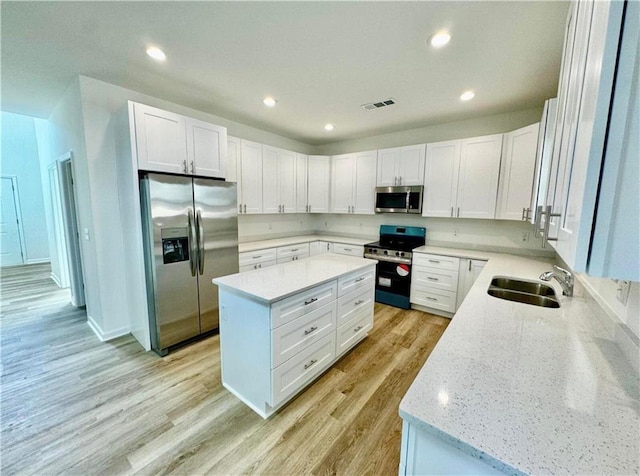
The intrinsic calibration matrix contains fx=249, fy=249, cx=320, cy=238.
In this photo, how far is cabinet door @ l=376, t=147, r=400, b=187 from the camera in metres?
3.98

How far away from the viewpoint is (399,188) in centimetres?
390

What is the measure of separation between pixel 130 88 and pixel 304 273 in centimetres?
285

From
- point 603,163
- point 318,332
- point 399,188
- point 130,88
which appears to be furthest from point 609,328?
point 130,88

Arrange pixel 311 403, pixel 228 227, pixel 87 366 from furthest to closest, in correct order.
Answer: pixel 228 227, pixel 87 366, pixel 311 403

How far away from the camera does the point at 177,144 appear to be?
2.70m

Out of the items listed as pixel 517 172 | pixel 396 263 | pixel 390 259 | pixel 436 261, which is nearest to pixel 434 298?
pixel 436 261

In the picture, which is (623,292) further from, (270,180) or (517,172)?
(270,180)

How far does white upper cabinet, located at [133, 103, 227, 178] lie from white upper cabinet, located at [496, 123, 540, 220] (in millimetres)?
3519

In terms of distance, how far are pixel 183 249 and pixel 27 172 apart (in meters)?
6.48

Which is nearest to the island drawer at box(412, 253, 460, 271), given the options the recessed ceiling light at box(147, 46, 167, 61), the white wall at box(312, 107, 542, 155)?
the white wall at box(312, 107, 542, 155)

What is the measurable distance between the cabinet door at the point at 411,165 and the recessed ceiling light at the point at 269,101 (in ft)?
6.71

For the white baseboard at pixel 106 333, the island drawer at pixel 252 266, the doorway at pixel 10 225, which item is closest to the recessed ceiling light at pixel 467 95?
the island drawer at pixel 252 266

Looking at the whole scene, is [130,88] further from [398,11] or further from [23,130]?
[23,130]

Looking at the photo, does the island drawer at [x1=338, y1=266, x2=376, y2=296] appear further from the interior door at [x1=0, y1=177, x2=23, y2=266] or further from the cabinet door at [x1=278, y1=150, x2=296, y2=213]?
→ the interior door at [x1=0, y1=177, x2=23, y2=266]
